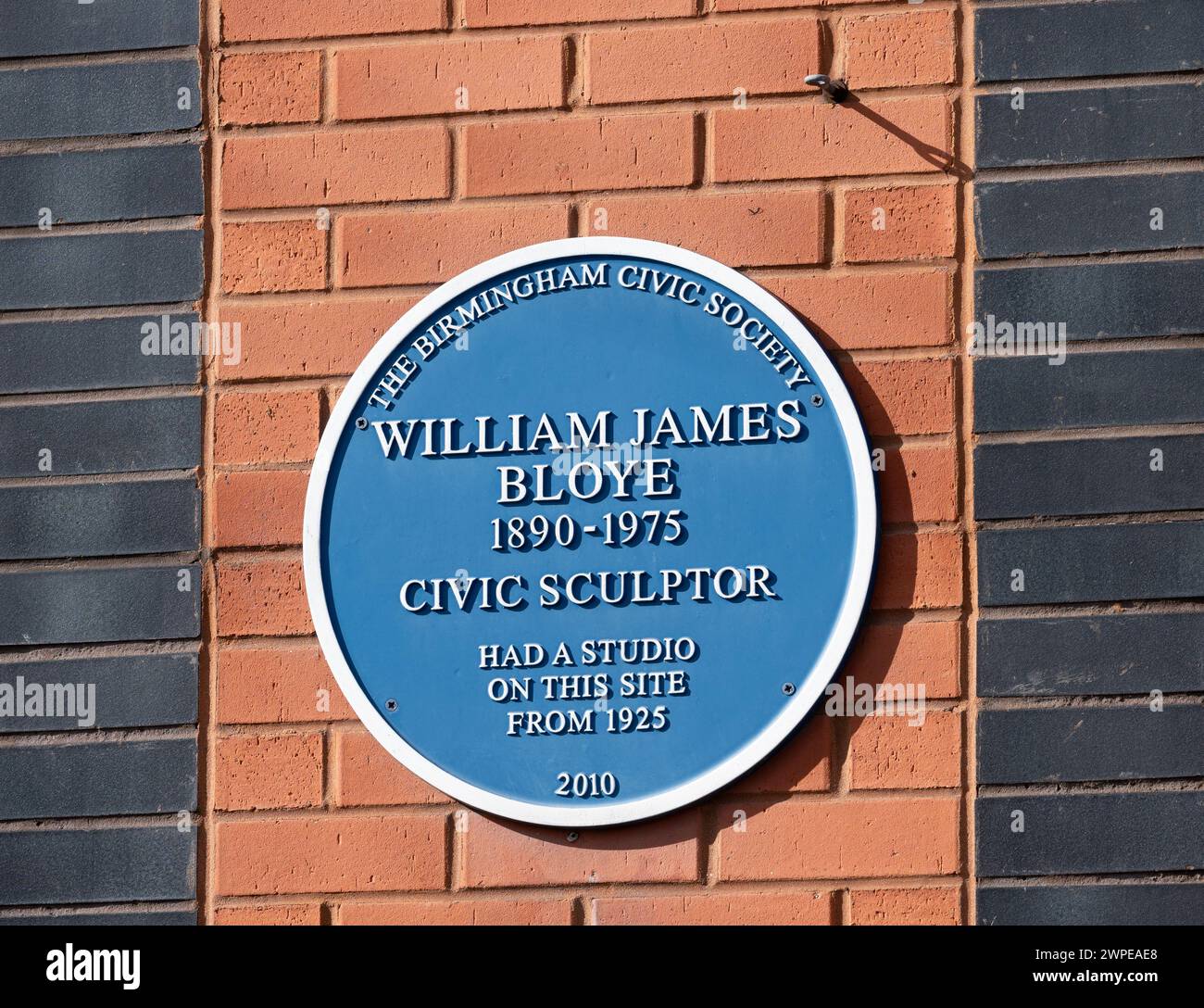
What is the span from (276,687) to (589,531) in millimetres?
765

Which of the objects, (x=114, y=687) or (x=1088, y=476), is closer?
(x=1088, y=476)

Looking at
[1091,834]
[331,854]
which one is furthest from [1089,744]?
[331,854]

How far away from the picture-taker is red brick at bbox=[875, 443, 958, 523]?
3592mm

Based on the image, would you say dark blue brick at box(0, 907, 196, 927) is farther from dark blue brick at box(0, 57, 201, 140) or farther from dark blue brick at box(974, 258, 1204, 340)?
dark blue brick at box(974, 258, 1204, 340)

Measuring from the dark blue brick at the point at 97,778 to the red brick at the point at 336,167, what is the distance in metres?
1.24

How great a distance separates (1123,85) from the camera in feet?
12.1

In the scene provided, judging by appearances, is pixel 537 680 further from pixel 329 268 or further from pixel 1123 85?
pixel 1123 85

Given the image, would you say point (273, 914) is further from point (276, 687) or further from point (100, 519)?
point (100, 519)

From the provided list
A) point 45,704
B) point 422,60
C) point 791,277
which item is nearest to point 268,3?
point 422,60

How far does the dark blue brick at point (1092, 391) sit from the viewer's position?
3.58m

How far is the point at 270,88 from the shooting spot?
3.88 metres

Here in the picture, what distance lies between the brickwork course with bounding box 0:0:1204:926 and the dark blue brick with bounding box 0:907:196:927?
0.02 m

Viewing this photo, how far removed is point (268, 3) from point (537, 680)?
1.68 meters
